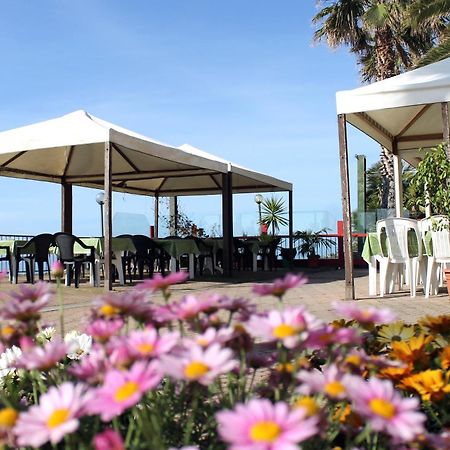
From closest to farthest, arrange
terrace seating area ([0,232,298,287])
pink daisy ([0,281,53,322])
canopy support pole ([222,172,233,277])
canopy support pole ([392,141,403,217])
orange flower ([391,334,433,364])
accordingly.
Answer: pink daisy ([0,281,53,322]) → orange flower ([391,334,433,364]) → terrace seating area ([0,232,298,287]) → canopy support pole ([392,141,403,217]) → canopy support pole ([222,172,233,277])

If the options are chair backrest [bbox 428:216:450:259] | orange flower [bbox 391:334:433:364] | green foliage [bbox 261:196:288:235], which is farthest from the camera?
green foliage [bbox 261:196:288:235]

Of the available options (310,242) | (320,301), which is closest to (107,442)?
(320,301)

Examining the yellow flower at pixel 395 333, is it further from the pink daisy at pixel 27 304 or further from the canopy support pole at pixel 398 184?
the canopy support pole at pixel 398 184

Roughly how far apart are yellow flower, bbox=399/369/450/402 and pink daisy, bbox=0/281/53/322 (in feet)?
2.09

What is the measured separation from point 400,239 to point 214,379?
6.21 meters

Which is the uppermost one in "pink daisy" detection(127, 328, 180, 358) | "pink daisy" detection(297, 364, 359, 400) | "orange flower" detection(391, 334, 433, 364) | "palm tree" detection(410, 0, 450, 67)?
"palm tree" detection(410, 0, 450, 67)

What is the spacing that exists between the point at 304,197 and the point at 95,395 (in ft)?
51.9

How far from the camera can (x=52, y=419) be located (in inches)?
26.4

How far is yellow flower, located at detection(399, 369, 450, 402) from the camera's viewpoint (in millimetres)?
1077

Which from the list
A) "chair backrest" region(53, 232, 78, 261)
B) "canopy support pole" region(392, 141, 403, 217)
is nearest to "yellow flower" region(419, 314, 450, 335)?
"chair backrest" region(53, 232, 78, 261)

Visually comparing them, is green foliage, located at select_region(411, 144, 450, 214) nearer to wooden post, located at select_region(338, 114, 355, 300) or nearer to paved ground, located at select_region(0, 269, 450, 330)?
wooden post, located at select_region(338, 114, 355, 300)

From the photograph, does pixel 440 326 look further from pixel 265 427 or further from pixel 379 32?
pixel 379 32

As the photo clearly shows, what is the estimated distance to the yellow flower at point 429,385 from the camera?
42.4 inches

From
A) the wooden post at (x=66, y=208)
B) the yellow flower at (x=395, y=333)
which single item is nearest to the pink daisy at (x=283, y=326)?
the yellow flower at (x=395, y=333)
